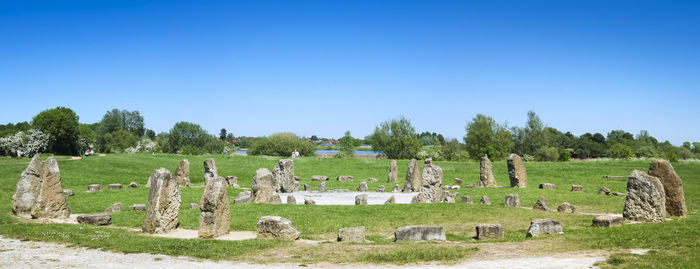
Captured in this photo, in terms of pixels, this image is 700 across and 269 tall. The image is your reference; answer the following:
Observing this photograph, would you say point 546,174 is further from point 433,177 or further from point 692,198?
point 433,177

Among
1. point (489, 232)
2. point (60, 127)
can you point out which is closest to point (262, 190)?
point (489, 232)

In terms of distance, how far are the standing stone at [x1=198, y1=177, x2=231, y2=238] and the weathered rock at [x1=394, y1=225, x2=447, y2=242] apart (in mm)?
6000

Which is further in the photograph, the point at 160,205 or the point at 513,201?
the point at 513,201

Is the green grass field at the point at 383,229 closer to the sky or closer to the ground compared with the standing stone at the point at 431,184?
closer to the ground

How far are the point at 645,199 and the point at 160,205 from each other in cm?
1811

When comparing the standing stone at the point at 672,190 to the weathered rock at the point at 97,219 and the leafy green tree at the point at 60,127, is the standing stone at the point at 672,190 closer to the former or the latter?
the weathered rock at the point at 97,219

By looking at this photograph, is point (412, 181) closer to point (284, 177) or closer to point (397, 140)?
point (284, 177)

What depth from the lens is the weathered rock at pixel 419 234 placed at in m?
15.9

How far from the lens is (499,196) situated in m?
29.8

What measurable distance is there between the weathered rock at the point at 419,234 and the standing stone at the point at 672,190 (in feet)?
35.5

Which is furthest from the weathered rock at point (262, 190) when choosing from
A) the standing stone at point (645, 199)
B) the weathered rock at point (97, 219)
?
the standing stone at point (645, 199)

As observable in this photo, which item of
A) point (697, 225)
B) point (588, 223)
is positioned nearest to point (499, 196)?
point (588, 223)

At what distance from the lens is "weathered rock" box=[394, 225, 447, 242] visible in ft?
52.2

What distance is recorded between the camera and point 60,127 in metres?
71.8
